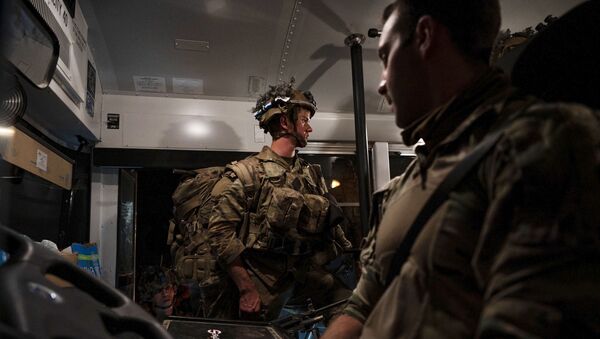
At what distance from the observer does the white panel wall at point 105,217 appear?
12.7ft

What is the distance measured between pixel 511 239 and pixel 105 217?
3.95 metres

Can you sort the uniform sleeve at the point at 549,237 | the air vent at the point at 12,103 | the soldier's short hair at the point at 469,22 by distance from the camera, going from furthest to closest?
the air vent at the point at 12,103
the soldier's short hair at the point at 469,22
the uniform sleeve at the point at 549,237

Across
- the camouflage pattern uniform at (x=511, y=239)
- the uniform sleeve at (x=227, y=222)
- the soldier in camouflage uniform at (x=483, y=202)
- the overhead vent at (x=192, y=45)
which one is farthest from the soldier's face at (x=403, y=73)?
the overhead vent at (x=192, y=45)

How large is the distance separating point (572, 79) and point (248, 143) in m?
3.51

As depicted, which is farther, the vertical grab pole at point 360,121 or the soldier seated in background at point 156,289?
the soldier seated in background at point 156,289

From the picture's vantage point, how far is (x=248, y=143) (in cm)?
425

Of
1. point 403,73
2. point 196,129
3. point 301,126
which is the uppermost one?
point 196,129

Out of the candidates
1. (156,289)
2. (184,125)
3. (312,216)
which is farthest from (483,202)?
(156,289)

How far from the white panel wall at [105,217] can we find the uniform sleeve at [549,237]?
153 inches

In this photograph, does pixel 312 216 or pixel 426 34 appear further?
pixel 312 216

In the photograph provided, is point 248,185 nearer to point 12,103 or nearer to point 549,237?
point 12,103

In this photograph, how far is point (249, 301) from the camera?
280 cm

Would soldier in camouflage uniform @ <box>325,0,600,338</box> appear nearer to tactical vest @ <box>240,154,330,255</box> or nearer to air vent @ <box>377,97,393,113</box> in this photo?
tactical vest @ <box>240,154,330,255</box>

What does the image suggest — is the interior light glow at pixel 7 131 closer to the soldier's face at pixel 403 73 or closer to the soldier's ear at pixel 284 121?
the soldier's ear at pixel 284 121
